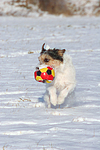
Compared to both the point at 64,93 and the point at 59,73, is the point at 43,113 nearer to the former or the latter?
the point at 64,93

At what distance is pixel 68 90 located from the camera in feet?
17.6

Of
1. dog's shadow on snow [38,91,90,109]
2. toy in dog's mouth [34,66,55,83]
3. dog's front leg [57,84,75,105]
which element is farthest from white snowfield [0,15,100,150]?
toy in dog's mouth [34,66,55,83]

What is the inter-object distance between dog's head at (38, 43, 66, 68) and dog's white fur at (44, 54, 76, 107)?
11cm

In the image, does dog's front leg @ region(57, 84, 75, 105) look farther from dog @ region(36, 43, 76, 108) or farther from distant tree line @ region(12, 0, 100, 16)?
distant tree line @ region(12, 0, 100, 16)

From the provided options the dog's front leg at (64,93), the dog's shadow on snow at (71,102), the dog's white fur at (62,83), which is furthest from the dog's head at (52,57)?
the dog's shadow on snow at (71,102)

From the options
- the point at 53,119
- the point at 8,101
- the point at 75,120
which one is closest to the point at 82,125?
the point at 75,120

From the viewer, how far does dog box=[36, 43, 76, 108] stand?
519cm

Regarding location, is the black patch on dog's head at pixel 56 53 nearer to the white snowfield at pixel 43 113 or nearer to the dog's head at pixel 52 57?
the dog's head at pixel 52 57

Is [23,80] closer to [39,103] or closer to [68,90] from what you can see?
[39,103]

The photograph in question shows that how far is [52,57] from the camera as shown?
5164 millimetres

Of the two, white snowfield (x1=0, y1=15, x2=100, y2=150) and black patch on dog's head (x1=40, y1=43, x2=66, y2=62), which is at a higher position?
black patch on dog's head (x1=40, y1=43, x2=66, y2=62)

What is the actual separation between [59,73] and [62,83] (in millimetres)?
205

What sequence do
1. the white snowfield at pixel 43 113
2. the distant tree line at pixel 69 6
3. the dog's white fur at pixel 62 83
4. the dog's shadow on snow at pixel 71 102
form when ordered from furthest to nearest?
the distant tree line at pixel 69 6, the dog's shadow on snow at pixel 71 102, the dog's white fur at pixel 62 83, the white snowfield at pixel 43 113

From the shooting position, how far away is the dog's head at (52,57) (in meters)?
5.16
